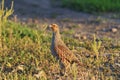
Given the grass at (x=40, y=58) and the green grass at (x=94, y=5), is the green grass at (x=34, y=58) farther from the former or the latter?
the green grass at (x=94, y=5)

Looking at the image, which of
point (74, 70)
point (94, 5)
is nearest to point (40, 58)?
point (74, 70)

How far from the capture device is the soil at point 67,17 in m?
11.4

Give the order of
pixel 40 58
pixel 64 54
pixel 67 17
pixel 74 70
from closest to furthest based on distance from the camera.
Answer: pixel 74 70 < pixel 64 54 < pixel 40 58 < pixel 67 17

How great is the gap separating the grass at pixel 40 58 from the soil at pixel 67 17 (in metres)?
1.36

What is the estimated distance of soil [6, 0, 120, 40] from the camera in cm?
1135

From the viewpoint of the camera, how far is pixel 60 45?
7523mm

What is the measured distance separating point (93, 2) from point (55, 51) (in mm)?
7364

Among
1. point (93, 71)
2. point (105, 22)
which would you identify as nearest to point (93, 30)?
point (105, 22)

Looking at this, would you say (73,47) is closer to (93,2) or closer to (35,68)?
(35,68)

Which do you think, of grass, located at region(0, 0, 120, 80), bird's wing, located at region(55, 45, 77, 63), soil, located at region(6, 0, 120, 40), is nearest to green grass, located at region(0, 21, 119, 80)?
grass, located at region(0, 0, 120, 80)

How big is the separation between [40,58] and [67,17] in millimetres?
5046

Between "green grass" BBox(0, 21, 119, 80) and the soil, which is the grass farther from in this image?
the soil

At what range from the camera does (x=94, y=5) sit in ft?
47.3

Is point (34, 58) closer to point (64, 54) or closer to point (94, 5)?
point (64, 54)
